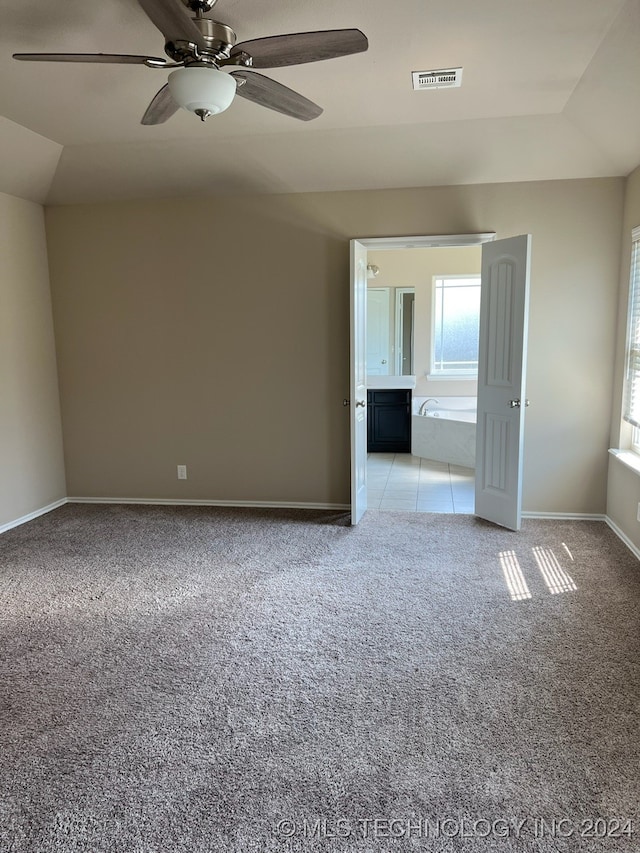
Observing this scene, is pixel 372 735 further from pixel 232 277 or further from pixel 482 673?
pixel 232 277

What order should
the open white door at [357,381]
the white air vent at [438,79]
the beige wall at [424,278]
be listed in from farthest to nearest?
the beige wall at [424,278] → the open white door at [357,381] → the white air vent at [438,79]

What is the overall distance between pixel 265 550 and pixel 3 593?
155cm

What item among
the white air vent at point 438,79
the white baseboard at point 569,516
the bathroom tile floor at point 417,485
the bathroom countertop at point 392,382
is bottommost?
the bathroom tile floor at point 417,485

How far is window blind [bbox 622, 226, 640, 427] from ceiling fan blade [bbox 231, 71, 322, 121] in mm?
2464

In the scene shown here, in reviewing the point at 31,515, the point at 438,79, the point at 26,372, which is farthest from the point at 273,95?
the point at 31,515

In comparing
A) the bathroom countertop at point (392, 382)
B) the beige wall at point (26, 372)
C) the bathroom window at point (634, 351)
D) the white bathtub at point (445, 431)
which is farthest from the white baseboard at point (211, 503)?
the bathroom countertop at point (392, 382)

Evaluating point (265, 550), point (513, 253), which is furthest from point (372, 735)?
point (513, 253)

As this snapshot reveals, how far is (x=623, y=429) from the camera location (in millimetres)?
4129

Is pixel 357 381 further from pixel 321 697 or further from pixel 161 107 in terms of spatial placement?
pixel 321 697

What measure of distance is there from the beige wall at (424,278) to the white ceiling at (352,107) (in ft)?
10.2

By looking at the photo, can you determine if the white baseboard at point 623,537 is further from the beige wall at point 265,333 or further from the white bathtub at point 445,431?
the white bathtub at point 445,431

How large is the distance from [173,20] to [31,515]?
3885mm

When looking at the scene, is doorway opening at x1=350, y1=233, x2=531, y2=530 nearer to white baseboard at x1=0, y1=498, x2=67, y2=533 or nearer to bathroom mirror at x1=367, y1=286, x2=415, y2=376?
white baseboard at x1=0, y1=498, x2=67, y2=533

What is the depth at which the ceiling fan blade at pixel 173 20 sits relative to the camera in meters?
1.79
